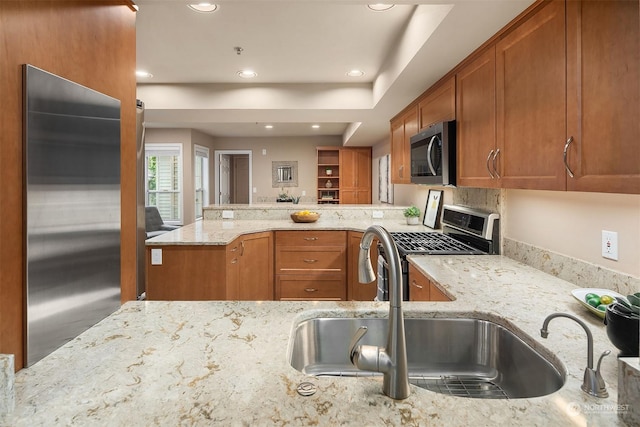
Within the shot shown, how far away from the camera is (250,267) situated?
132 inches

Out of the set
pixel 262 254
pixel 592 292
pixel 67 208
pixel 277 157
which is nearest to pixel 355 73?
pixel 262 254

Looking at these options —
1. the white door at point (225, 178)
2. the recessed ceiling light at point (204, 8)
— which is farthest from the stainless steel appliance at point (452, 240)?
the white door at point (225, 178)

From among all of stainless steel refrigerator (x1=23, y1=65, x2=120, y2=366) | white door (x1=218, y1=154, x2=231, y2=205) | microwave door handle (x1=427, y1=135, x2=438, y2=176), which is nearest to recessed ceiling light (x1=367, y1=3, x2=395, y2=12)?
microwave door handle (x1=427, y1=135, x2=438, y2=176)

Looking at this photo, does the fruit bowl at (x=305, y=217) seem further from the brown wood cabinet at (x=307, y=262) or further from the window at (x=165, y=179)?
the window at (x=165, y=179)

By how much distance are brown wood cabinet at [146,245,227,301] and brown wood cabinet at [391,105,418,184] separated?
200 cm

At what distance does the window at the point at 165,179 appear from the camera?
6977 millimetres

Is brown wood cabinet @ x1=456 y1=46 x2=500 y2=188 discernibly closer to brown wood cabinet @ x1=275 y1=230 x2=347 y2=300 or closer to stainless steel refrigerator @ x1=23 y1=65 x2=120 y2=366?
brown wood cabinet @ x1=275 y1=230 x2=347 y2=300

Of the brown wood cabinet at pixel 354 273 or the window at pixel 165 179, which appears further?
the window at pixel 165 179

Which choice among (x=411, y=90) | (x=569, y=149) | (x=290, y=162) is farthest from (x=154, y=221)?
(x=569, y=149)

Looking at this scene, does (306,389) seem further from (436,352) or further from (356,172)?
(356,172)

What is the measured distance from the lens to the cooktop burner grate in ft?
7.88

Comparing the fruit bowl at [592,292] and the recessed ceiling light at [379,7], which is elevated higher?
the recessed ceiling light at [379,7]

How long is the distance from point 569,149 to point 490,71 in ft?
2.73

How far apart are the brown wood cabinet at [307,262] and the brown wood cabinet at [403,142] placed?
926 millimetres
